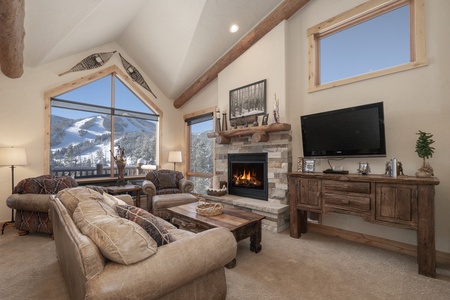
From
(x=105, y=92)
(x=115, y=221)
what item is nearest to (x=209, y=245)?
(x=115, y=221)

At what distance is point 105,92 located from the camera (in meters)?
4.89

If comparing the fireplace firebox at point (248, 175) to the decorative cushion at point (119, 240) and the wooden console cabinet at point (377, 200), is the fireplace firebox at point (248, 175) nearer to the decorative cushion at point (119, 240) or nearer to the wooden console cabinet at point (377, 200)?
the wooden console cabinet at point (377, 200)

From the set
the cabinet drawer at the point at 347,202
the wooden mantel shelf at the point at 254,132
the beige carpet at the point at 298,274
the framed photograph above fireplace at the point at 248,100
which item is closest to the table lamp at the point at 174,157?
the wooden mantel shelf at the point at 254,132

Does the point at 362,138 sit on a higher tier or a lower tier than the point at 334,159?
higher

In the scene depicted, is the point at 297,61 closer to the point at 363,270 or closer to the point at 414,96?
the point at 414,96

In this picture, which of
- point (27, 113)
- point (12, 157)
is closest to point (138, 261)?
point (12, 157)

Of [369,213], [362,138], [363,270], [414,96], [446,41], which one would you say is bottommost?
[363,270]

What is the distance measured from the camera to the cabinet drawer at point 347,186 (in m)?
2.49

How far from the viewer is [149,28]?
428 centimetres

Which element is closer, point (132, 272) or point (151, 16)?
point (132, 272)

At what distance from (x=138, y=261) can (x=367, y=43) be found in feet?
12.7

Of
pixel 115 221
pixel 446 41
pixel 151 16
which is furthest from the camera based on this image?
pixel 151 16

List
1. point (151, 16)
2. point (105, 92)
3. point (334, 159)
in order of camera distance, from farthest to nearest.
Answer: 1. point (105, 92)
2. point (151, 16)
3. point (334, 159)

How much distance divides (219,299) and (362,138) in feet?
8.35
